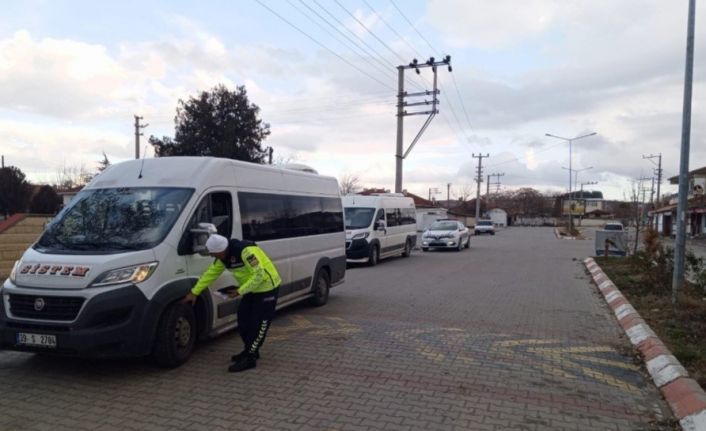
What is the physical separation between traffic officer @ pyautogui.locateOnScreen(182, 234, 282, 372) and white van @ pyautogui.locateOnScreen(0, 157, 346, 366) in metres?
0.39

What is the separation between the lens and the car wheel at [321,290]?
977cm

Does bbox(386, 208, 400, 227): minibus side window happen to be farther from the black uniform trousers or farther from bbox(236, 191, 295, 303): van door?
the black uniform trousers

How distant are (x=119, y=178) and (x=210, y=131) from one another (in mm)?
31411

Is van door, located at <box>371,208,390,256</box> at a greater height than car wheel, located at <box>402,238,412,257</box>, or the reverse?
van door, located at <box>371,208,390,256</box>

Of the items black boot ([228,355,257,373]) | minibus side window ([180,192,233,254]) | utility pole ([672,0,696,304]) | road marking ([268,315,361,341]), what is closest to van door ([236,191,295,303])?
minibus side window ([180,192,233,254])

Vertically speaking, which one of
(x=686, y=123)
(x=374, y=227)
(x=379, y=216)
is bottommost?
(x=374, y=227)

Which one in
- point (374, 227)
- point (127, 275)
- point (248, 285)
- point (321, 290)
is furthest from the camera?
point (374, 227)

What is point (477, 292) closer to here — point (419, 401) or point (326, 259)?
point (326, 259)

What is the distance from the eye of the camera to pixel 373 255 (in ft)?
59.6

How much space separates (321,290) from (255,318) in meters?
4.01

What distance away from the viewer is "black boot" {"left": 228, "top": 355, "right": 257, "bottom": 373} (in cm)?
582

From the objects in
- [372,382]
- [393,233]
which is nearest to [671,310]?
[372,382]

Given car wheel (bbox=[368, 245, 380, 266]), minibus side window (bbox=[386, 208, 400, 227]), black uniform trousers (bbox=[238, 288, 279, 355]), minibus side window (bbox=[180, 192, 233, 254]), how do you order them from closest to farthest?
black uniform trousers (bbox=[238, 288, 279, 355])
minibus side window (bbox=[180, 192, 233, 254])
car wheel (bbox=[368, 245, 380, 266])
minibus side window (bbox=[386, 208, 400, 227])

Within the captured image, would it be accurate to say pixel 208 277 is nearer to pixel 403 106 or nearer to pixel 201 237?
pixel 201 237
